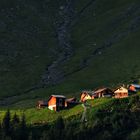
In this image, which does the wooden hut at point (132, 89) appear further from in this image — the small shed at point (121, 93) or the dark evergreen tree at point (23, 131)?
the dark evergreen tree at point (23, 131)

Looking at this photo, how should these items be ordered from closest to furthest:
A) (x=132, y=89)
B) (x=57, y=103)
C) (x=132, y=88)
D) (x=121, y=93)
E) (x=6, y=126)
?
(x=6, y=126)
(x=57, y=103)
(x=121, y=93)
(x=132, y=89)
(x=132, y=88)

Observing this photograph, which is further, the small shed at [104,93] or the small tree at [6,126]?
the small shed at [104,93]

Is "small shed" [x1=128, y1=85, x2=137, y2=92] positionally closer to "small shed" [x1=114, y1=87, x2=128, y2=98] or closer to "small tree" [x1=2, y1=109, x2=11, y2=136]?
"small shed" [x1=114, y1=87, x2=128, y2=98]

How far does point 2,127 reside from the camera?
14650cm

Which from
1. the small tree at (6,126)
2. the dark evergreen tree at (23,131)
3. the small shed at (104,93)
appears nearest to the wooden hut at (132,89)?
the small shed at (104,93)

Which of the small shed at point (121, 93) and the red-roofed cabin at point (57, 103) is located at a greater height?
the small shed at point (121, 93)

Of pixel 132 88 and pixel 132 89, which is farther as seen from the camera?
pixel 132 88

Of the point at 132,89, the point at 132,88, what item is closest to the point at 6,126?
the point at 132,89

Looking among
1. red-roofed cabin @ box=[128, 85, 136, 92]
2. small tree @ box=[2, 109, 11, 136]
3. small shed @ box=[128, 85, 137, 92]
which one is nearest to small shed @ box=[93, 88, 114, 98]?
small shed @ box=[128, 85, 137, 92]

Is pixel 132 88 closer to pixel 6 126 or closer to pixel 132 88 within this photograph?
pixel 132 88

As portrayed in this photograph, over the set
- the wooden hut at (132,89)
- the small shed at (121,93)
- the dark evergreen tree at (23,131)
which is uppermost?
the wooden hut at (132,89)

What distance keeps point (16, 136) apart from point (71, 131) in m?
14.0

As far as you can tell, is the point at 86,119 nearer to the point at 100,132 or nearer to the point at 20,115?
the point at 100,132

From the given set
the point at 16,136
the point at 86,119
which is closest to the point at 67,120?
the point at 86,119
